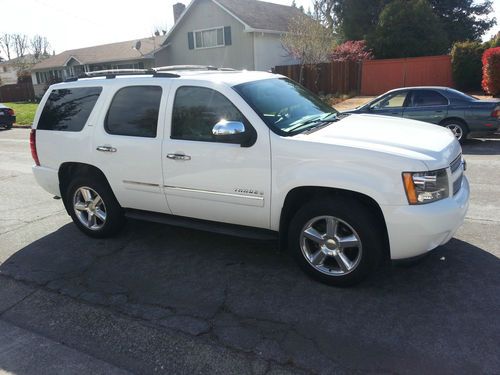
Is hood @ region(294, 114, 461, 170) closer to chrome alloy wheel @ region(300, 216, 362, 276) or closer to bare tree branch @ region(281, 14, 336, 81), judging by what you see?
chrome alloy wheel @ region(300, 216, 362, 276)

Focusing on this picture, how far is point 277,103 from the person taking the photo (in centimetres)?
430

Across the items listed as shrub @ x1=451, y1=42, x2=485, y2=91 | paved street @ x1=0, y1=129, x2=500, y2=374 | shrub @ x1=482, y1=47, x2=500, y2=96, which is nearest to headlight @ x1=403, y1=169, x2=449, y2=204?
paved street @ x1=0, y1=129, x2=500, y2=374

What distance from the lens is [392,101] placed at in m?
10.8

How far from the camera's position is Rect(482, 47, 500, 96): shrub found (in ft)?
50.7

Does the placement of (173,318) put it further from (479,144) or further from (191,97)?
(479,144)

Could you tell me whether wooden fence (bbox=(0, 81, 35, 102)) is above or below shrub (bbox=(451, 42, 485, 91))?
below

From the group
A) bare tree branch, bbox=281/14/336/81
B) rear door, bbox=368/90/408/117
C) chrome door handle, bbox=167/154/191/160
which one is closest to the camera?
chrome door handle, bbox=167/154/191/160

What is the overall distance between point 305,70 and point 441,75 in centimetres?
685

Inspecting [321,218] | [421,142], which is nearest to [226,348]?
[321,218]

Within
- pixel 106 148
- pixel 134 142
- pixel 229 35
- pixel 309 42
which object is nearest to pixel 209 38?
pixel 229 35

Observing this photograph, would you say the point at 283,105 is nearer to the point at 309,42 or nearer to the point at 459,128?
the point at 459,128

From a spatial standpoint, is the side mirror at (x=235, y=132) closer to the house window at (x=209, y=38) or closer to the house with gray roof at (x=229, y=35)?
the house with gray roof at (x=229, y=35)

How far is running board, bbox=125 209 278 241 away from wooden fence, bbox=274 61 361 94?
64.6 feet

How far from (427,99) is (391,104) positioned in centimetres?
85
